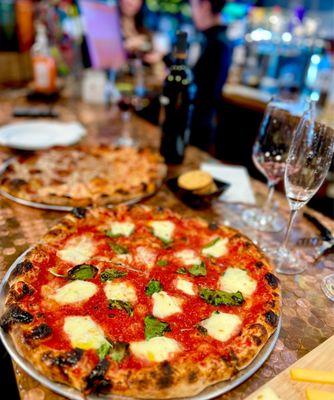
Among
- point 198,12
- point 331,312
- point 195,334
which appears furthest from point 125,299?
point 198,12

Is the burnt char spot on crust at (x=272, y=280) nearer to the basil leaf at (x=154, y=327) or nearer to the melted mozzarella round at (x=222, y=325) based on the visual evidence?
the melted mozzarella round at (x=222, y=325)

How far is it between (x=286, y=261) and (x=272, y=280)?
25 cm

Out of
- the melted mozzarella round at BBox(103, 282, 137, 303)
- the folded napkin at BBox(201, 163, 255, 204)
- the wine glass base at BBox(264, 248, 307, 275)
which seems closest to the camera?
the melted mozzarella round at BBox(103, 282, 137, 303)

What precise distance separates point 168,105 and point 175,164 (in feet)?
1.29

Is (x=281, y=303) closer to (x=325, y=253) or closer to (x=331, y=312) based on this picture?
(x=331, y=312)

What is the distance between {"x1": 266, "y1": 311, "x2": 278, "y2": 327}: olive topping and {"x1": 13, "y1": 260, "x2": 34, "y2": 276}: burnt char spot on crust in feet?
2.78

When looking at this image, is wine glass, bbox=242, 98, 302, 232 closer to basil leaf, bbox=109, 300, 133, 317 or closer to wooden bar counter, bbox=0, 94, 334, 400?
wooden bar counter, bbox=0, 94, 334, 400

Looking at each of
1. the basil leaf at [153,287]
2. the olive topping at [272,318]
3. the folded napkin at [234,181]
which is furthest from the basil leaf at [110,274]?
the folded napkin at [234,181]

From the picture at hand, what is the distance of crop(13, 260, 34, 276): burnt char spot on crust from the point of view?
132 centimetres

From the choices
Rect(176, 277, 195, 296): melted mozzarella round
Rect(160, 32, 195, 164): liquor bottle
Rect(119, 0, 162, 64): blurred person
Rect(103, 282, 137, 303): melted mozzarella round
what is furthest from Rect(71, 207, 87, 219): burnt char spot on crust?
Rect(119, 0, 162, 64): blurred person

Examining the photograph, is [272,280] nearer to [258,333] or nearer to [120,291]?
[258,333]

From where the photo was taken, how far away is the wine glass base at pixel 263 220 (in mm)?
1871

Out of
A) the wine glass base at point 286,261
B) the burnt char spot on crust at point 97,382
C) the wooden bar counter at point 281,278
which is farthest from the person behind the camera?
the wine glass base at point 286,261

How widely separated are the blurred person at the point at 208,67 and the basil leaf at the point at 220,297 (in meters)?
2.59
